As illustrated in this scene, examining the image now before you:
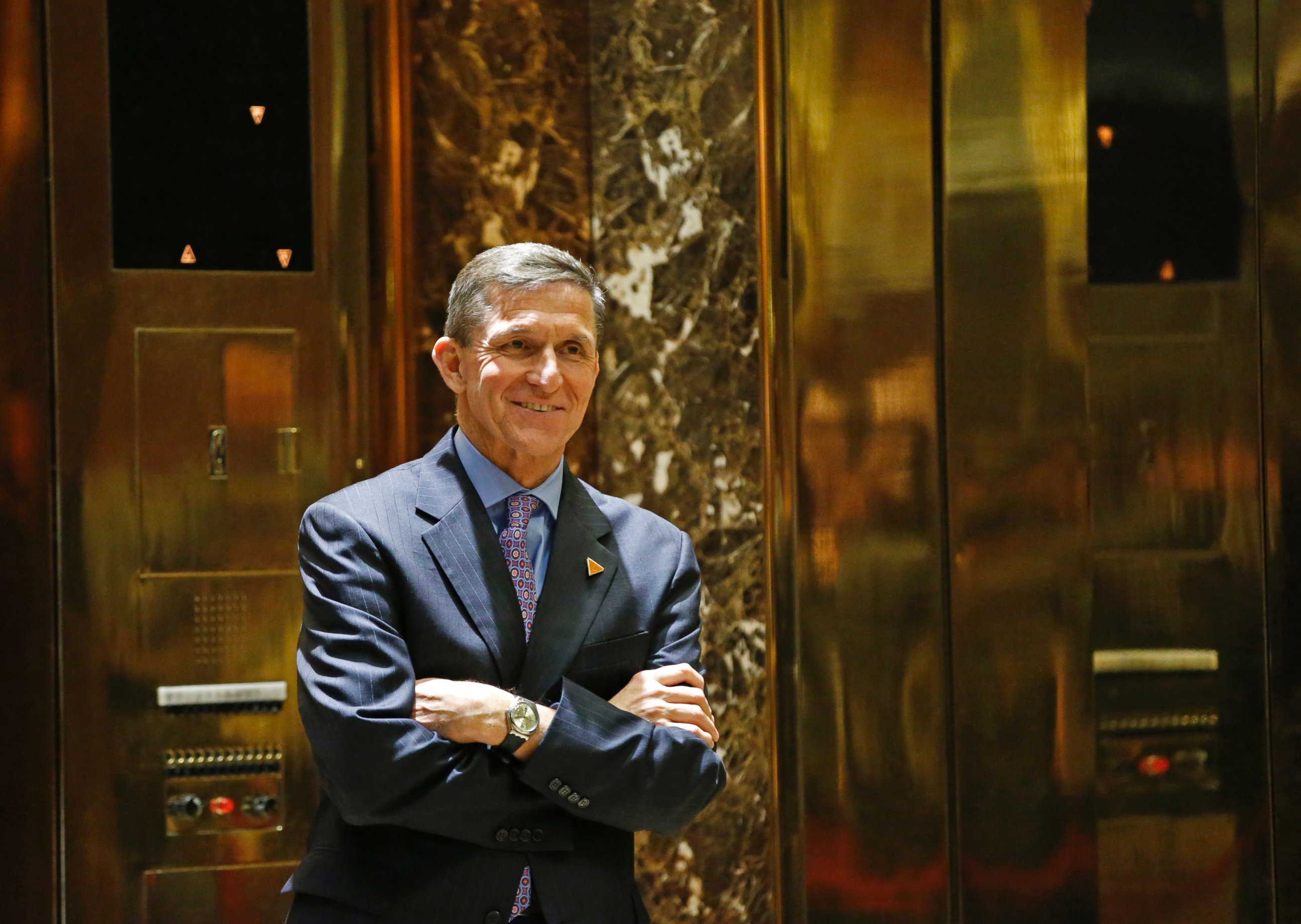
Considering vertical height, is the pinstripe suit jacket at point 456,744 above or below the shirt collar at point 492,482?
below

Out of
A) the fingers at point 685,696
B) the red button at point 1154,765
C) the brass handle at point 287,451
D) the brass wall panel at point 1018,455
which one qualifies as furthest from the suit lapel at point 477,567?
the red button at point 1154,765

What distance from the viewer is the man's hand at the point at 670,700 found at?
170cm

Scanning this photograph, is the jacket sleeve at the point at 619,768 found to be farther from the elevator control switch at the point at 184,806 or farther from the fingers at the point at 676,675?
the elevator control switch at the point at 184,806

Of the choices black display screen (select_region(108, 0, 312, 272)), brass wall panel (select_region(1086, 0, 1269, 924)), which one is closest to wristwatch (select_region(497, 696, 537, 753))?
black display screen (select_region(108, 0, 312, 272))

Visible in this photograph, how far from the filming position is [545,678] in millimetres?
1662

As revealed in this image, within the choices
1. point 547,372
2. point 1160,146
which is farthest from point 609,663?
point 1160,146

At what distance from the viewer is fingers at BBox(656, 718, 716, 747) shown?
170cm

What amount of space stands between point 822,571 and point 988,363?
2.24 ft

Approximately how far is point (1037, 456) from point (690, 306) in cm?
96

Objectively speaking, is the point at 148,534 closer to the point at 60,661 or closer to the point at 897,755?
the point at 60,661

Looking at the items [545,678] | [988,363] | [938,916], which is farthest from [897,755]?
[545,678]

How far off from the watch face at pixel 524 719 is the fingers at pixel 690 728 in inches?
7.8

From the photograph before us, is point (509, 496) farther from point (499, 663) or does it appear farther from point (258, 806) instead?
point (258, 806)

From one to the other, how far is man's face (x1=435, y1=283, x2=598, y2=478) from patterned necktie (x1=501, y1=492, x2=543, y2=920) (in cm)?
6
